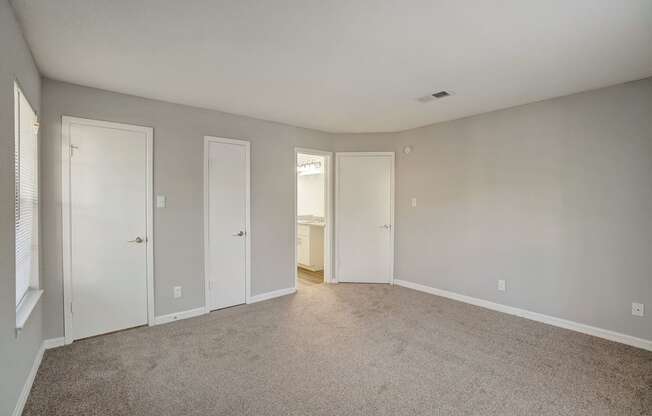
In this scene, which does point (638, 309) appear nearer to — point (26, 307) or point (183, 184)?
point (183, 184)

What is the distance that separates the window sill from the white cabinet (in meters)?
3.95

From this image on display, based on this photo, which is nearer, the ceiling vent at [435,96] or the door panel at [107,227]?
the door panel at [107,227]

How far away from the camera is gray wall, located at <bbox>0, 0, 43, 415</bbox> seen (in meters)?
1.70

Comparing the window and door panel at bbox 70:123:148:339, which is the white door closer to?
door panel at bbox 70:123:148:339

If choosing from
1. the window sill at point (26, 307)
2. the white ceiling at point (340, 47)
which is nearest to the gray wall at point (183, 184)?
the white ceiling at point (340, 47)

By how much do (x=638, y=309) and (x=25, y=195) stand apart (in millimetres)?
5140

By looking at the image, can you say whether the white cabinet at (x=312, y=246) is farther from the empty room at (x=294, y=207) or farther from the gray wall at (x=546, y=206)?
the gray wall at (x=546, y=206)

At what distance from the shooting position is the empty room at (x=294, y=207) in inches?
80.5

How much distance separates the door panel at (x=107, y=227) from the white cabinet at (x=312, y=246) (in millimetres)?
3113

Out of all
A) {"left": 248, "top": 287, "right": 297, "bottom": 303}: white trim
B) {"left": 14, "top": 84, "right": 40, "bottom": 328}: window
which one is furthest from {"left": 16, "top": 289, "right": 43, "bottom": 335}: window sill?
{"left": 248, "top": 287, "right": 297, "bottom": 303}: white trim

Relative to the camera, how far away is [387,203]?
508 centimetres

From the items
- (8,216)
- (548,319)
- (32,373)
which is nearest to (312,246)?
(548,319)

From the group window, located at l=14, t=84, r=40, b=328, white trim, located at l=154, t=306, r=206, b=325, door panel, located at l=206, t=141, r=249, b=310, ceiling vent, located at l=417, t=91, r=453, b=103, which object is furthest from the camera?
door panel, located at l=206, t=141, r=249, b=310

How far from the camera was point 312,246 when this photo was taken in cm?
607
